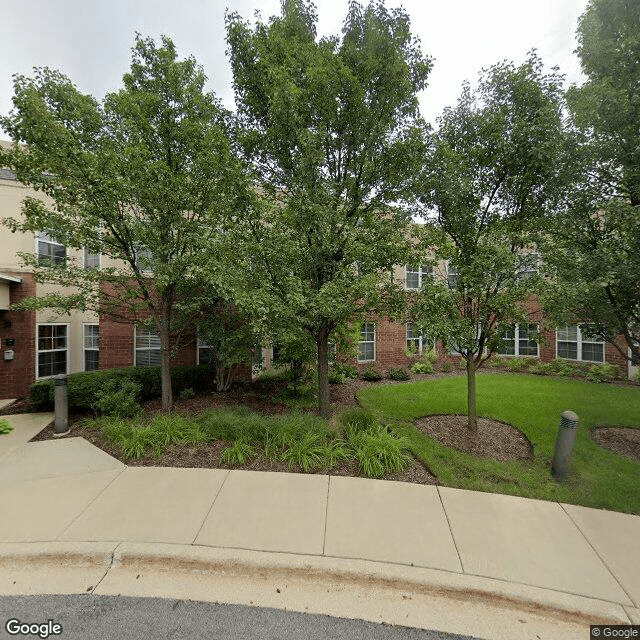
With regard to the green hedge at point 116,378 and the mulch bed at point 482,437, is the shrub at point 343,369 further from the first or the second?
the green hedge at point 116,378

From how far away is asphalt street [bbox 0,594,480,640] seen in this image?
2.25 m

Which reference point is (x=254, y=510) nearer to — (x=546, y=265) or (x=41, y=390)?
(x=546, y=265)

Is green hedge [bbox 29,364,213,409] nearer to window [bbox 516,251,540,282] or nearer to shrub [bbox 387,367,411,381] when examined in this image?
shrub [bbox 387,367,411,381]

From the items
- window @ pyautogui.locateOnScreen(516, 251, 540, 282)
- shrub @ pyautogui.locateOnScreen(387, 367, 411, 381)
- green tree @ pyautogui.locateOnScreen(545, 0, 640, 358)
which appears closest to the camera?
green tree @ pyautogui.locateOnScreen(545, 0, 640, 358)

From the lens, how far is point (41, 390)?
7.36 meters

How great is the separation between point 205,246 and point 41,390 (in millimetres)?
5787

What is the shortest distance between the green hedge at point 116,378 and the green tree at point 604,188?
347 inches

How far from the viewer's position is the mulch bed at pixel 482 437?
5285 mm

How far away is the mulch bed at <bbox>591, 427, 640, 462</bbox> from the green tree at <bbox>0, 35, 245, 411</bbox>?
7.46m

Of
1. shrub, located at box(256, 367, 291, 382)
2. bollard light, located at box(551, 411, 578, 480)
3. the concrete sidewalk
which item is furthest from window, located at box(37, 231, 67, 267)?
bollard light, located at box(551, 411, 578, 480)

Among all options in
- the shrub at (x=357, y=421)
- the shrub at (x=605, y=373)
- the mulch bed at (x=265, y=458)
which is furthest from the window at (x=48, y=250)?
the shrub at (x=605, y=373)

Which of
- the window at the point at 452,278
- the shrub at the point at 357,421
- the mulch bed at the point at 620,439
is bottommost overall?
the mulch bed at the point at 620,439

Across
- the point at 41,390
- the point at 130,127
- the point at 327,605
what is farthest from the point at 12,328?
the point at 327,605

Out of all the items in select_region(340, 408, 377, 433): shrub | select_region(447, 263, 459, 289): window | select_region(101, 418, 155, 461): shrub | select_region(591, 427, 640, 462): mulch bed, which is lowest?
select_region(591, 427, 640, 462): mulch bed
